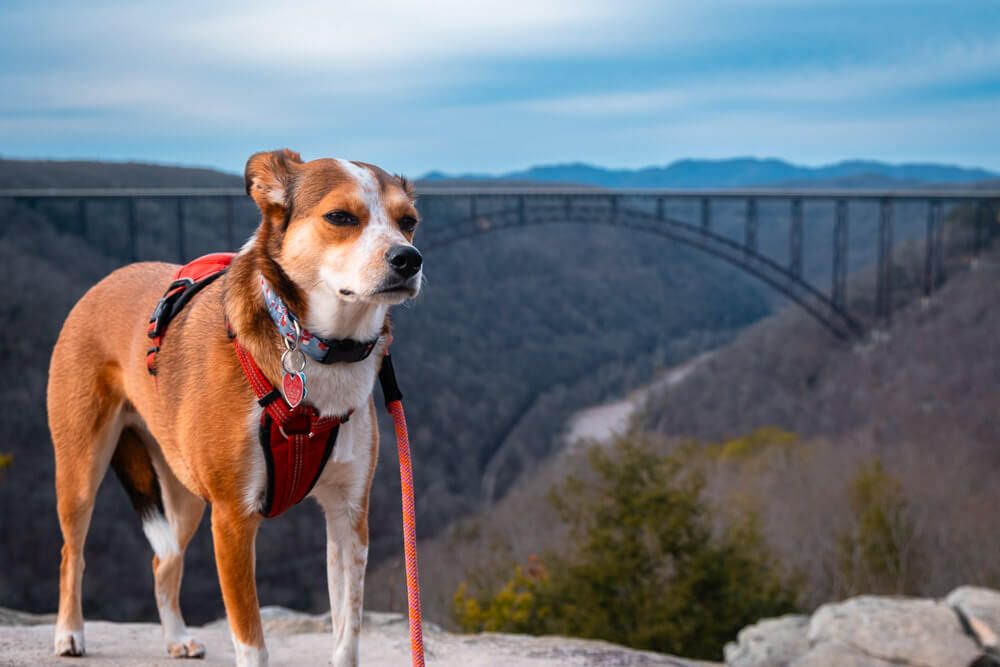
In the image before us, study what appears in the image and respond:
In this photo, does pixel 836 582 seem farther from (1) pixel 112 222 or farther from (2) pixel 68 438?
(1) pixel 112 222

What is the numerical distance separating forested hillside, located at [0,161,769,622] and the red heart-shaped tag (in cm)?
2101

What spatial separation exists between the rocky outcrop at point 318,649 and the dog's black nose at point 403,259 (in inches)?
105

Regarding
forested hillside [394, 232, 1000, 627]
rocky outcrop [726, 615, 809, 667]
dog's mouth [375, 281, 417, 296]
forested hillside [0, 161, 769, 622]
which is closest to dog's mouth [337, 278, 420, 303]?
dog's mouth [375, 281, 417, 296]

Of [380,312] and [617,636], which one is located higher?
[380,312]

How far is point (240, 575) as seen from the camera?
3.53 metres

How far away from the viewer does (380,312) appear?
340cm

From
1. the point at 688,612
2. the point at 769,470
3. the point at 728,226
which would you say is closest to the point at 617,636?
the point at 688,612

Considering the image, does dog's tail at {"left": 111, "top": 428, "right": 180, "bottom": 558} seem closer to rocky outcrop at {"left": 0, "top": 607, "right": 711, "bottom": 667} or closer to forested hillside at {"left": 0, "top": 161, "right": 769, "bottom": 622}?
rocky outcrop at {"left": 0, "top": 607, "right": 711, "bottom": 667}

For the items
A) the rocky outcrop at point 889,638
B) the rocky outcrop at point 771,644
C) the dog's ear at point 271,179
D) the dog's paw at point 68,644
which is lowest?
the rocky outcrop at point 771,644

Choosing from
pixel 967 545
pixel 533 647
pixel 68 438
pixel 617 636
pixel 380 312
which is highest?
pixel 380 312

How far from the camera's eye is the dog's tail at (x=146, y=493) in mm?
4719

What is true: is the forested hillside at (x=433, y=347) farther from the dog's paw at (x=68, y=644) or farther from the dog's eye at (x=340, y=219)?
the dog's eye at (x=340, y=219)

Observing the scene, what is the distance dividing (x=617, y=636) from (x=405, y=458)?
13.0 meters

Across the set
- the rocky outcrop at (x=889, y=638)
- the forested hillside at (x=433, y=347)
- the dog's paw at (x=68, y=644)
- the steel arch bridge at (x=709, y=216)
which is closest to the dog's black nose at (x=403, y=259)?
the dog's paw at (x=68, y=644)
